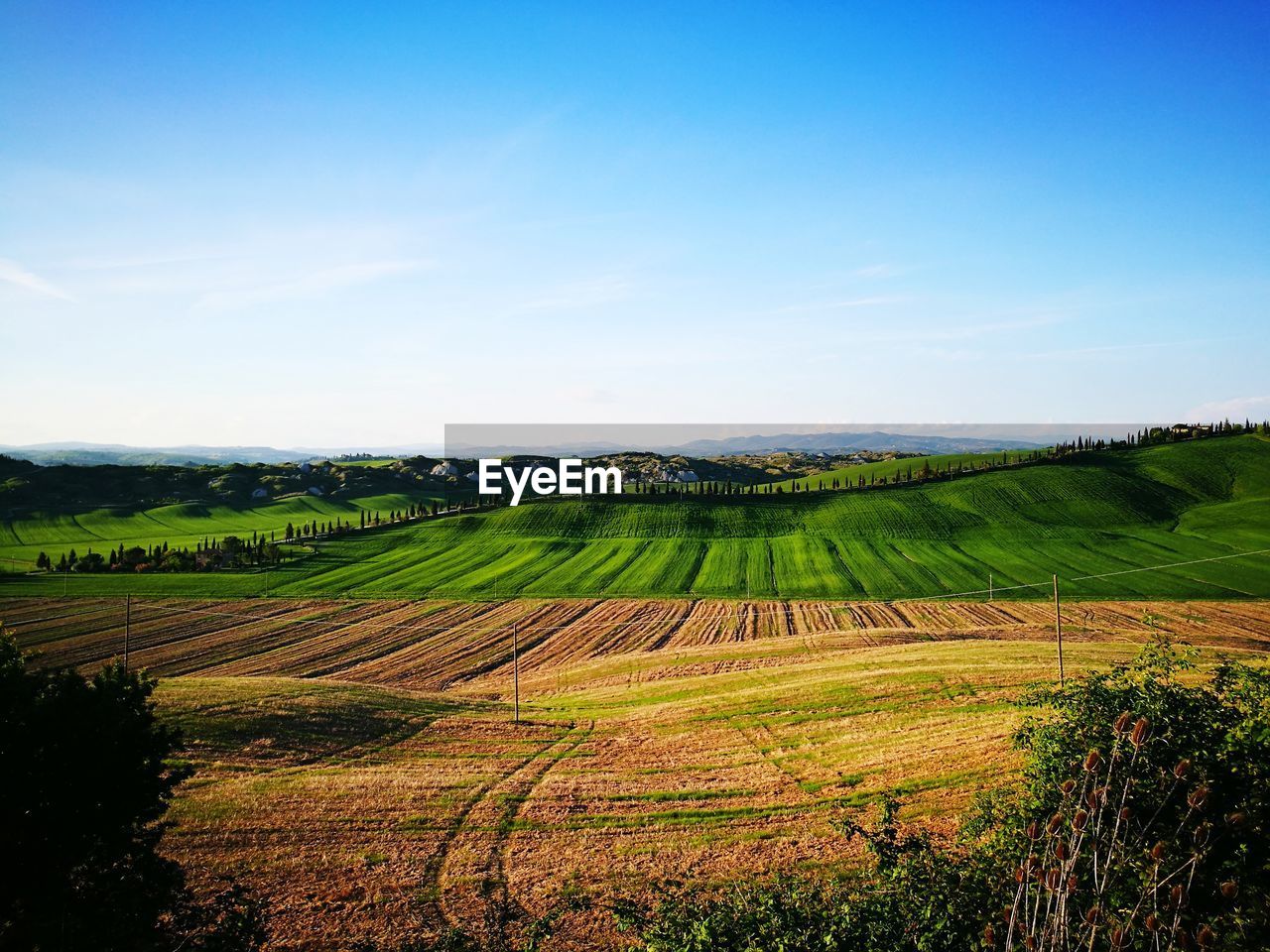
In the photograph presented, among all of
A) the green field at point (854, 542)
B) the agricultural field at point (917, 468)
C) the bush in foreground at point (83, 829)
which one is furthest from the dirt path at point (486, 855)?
the agricultural field at point (917, 468)

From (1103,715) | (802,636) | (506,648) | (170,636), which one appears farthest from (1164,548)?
(170,636)

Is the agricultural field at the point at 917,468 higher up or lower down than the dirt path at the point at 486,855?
higher up

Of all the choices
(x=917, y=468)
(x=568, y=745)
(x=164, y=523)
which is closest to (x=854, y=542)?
(x=917, y=468)

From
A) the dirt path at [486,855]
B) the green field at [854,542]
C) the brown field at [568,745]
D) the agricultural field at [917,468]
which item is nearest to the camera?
the dirt path at [486,855]

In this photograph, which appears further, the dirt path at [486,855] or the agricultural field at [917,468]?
the agricultural field at [917,468]

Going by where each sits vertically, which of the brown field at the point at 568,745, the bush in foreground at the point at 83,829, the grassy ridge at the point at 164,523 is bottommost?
the brown field at the point at 568,745

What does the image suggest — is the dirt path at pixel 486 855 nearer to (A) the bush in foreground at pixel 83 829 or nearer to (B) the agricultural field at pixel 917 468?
(A) the bush in foreground at pixel 83 829

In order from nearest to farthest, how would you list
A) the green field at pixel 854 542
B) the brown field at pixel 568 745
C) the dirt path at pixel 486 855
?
1. the dirt path at pixel 486 855
2. the brown field at pixel 568 745
3. the green field at pixel 854 542

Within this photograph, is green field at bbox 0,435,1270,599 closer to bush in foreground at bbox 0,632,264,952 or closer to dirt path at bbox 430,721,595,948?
dirt path at bbox 430,721,595,948
